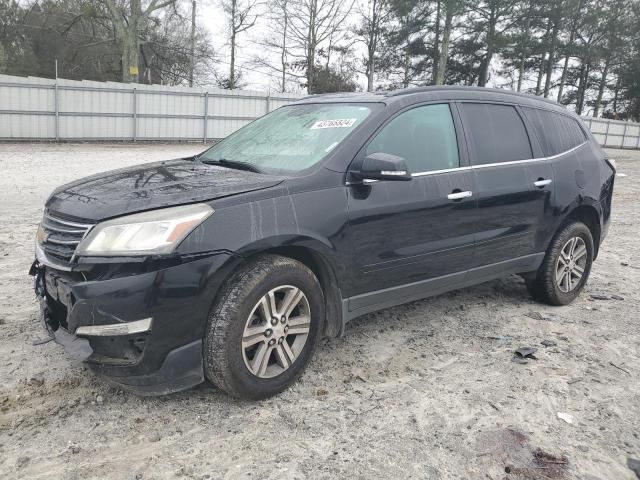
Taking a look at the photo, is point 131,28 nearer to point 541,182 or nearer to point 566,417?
point 541,182

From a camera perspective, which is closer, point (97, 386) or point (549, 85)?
point (97, 386)

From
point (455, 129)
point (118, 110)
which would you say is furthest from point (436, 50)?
point (455, 129)

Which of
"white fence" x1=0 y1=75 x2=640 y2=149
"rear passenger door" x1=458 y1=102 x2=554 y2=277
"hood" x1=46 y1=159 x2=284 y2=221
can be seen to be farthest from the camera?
"white fence" x1=0 y1=75 x2=640 y2=149

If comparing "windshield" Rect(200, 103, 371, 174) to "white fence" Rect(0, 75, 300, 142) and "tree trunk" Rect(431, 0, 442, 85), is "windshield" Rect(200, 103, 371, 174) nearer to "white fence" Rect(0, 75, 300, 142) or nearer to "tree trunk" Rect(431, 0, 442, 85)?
"white fence" Rect(0, 75, 300, 142)

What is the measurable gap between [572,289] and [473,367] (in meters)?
1.91

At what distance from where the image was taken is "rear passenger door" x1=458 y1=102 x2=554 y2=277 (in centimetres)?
413

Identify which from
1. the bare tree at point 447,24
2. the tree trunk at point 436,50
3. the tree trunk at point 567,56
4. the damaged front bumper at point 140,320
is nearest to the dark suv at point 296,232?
the damaged front bumper at point 140,320

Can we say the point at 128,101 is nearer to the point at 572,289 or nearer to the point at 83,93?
the point at 83,93

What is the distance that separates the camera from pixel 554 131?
489 centimetres

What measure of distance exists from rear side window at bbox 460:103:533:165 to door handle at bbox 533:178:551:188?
0.71 feet

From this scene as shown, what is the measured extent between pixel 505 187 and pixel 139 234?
9.20ft

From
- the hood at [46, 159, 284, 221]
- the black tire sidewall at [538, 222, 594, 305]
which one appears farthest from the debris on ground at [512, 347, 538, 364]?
the hood at [46, 159, 284, 221]

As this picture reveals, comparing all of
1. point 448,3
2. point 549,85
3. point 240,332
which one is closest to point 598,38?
point 549,85

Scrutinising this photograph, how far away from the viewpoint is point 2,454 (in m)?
2.53
